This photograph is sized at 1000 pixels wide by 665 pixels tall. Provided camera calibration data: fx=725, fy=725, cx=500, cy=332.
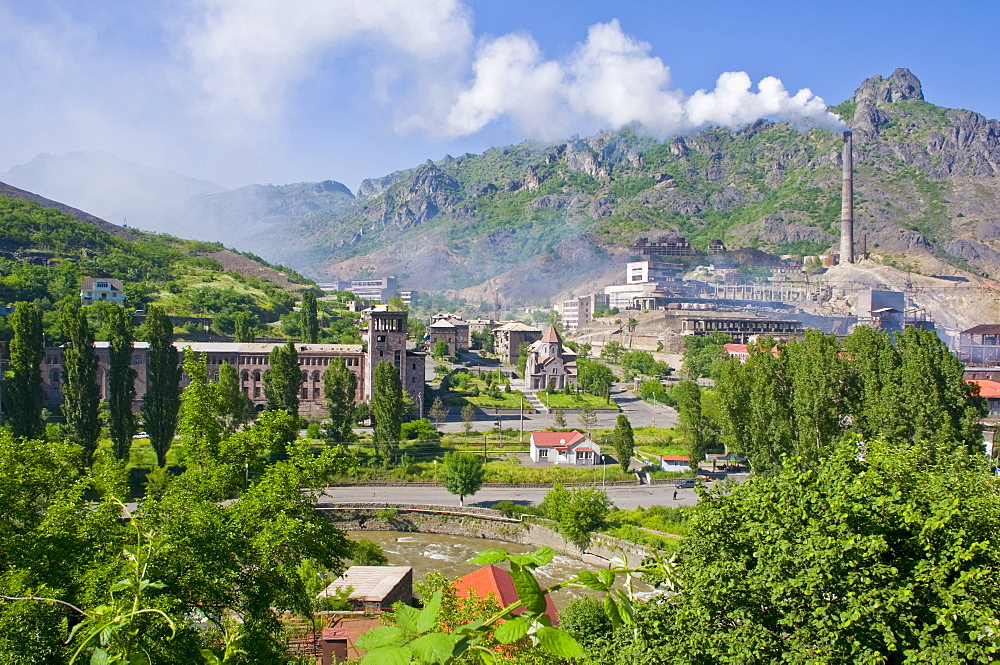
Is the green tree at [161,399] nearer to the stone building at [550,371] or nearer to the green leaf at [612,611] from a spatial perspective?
the green leaf at [612,611]

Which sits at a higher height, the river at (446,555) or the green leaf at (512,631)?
the green leaf at (512,631)

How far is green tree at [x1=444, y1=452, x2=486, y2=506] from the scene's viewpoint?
3100 centimetres

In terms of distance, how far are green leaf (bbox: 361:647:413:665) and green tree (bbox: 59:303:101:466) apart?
31369 millimetres

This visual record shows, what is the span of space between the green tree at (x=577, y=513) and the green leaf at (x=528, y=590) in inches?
924

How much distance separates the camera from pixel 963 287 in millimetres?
110188

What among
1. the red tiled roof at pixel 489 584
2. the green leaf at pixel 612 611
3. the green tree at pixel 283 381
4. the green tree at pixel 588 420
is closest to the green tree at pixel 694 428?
the green tree at pixel 588 420

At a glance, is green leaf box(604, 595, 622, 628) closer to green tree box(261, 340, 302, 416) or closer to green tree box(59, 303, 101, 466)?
green tree box(59, 303, 101, 466)

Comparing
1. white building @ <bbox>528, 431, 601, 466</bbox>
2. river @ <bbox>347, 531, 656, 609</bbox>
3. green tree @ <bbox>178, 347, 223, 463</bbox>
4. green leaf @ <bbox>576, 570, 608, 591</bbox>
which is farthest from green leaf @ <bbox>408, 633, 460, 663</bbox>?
white building @ <bbox>528, 431, 601, 466</bbox>

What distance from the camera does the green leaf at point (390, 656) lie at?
256 centimetres

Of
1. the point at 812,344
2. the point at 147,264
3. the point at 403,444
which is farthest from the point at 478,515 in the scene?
the point at 147,264

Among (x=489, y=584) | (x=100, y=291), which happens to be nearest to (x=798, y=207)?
(x=100, y=291)

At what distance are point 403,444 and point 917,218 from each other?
151 metres

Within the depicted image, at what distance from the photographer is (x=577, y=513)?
84.8 feet

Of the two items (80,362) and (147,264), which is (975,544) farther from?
(147,264)
